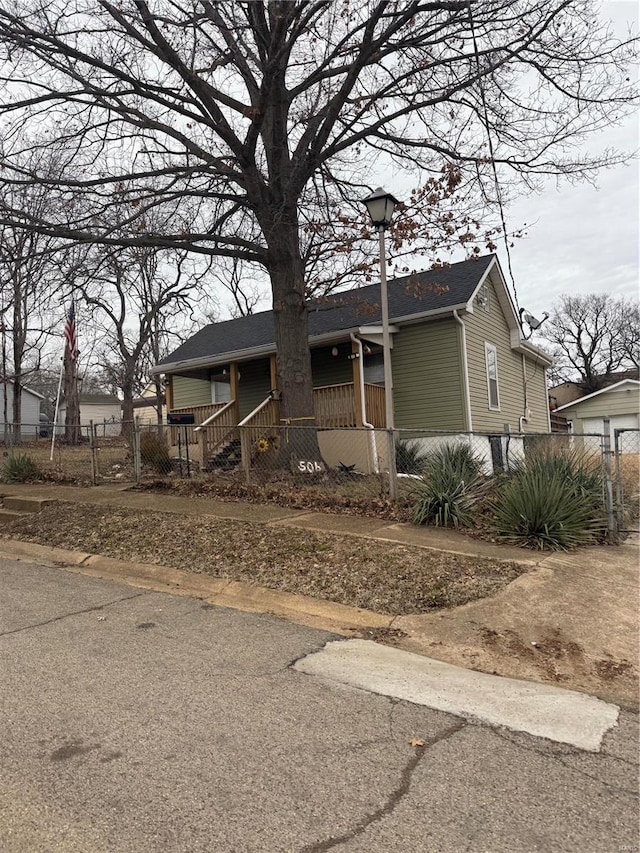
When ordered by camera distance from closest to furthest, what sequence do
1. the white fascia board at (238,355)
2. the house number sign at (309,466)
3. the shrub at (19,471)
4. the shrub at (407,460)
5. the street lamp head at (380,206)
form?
the street lamp head at (380,206), the house number sign at (309,466), the shrub at (407,460), the shrub at (19,471), the white fascia board at (238,355)

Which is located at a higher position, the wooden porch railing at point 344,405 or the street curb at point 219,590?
the wooden porch railing at point 344,405

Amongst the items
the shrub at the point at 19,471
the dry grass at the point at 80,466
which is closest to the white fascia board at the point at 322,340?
the dry grass at the point at 80,466

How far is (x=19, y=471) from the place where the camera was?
1213cm

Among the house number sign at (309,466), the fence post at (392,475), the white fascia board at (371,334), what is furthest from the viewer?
the white fascia board at (371,334)

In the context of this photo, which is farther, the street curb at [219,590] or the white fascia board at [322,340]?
the white fascia board at [322,340]

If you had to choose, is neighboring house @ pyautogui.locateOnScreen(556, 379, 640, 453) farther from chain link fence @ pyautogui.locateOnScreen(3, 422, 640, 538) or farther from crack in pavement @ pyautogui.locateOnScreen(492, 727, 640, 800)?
crack in pavement @ pyautogui.locateOnScreen(492, 727, 640, 800)

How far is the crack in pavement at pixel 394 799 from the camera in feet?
7.04

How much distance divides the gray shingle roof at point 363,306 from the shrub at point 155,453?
12.8 ft

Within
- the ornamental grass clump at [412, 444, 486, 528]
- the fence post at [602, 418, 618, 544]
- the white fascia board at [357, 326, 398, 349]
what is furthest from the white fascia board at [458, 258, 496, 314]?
the fence post at [602, 418, 618, 544]

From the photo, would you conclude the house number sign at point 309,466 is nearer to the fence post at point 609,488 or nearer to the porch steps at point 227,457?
the porch steps at point 227,457

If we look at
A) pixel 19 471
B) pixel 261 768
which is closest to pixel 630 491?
pixel 261 768

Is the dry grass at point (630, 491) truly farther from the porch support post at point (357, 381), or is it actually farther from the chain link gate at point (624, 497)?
the porch support post at point (357, 381)

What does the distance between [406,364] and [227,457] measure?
509cm

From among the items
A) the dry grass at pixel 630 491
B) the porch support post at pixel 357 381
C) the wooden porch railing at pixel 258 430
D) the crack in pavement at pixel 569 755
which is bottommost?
the crack in pavement at pixel 569 755
